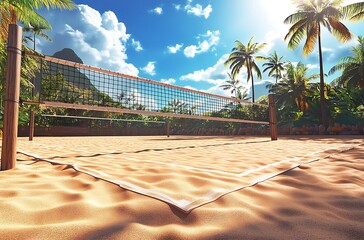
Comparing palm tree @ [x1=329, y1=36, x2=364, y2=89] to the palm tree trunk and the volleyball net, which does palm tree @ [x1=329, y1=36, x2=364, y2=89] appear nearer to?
the palm tree trunk

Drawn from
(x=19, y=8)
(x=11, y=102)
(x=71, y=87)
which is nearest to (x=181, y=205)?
(x=11, y=102)

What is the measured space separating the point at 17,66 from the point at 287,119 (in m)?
20.3

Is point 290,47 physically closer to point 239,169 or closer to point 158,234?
point 239,169

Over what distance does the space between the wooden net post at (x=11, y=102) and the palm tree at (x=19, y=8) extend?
9324 millimetres

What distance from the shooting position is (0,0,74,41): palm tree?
30.3 ft

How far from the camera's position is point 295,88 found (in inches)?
768

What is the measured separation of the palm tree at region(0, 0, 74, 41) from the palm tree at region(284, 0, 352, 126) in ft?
44.5

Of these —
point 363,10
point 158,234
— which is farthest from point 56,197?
point 363,10

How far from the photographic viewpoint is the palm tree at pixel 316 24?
13096 mm

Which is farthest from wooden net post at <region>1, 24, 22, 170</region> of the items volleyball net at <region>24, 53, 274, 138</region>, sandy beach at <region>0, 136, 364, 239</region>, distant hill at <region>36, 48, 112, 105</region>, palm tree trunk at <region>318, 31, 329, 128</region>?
palm tree trunk at <region>318, 31, 329, 128</region>

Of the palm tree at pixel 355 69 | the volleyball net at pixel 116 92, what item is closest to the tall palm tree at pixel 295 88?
the palm tree at pixel 355 69

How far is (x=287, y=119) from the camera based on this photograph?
19281 millimetres

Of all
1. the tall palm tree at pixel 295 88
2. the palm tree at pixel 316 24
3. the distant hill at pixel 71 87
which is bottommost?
the distant hill at pixel 71 87

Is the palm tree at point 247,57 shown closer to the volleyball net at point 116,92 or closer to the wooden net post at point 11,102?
the volleyball net at point 116,92
